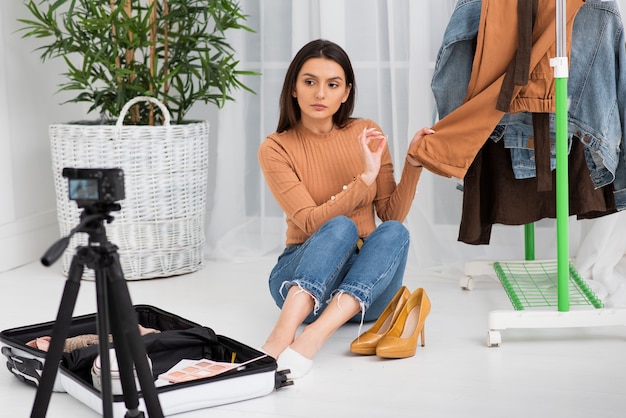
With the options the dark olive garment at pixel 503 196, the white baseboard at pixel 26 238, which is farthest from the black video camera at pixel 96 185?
the white baseboard at pixel 26 238

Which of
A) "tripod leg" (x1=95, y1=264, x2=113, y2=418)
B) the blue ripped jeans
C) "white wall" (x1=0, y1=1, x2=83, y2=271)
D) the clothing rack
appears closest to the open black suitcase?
the blue ripped jeans

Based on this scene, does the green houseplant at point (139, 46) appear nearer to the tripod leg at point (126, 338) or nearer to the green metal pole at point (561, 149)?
the green metal pole at point (561, 149)

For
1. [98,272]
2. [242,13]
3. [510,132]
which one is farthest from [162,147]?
[98,272]

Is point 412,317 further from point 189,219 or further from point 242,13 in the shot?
point 242,13

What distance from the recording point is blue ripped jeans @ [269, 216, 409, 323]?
2.13 meters

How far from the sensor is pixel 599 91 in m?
2.33

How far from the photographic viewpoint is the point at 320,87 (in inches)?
91.5

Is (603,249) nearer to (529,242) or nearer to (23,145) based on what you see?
(529,242)

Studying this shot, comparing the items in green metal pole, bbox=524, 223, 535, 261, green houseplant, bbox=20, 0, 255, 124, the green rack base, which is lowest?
the green rack base

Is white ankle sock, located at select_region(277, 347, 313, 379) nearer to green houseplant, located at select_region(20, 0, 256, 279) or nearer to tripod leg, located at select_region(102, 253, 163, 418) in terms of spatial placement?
tripod leg, located at select_region(102, 253, 163, 418)

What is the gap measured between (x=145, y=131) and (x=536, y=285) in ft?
4.40

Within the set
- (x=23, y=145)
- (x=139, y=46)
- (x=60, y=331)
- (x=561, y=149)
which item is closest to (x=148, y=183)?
(x=139, y=46)

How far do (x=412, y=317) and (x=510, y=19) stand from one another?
79 centimetres

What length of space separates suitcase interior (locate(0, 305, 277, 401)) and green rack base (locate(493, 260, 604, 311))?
0.79 meters
